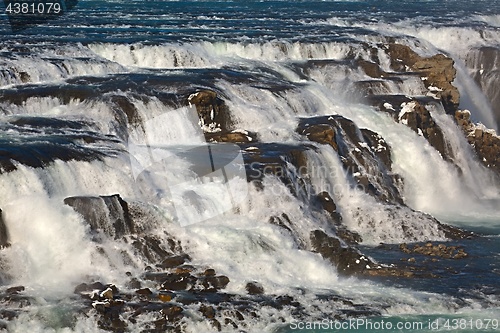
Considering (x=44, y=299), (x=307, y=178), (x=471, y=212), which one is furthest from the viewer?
(x=471, y=212)

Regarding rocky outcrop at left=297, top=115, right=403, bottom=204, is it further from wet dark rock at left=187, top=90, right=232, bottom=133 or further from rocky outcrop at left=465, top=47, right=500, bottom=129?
rocky outcrop at left=465, top=47, right=500, bottom=129

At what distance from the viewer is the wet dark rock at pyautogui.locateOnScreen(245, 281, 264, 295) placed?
20.9 metres

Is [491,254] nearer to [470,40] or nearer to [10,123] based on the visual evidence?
[10,123]

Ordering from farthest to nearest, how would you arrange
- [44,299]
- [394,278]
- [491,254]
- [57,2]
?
[57,2] → [491,254] → [394,278] → [44,299]

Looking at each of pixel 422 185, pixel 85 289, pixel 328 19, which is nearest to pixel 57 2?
pixel 328 19

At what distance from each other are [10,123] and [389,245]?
1021 cm

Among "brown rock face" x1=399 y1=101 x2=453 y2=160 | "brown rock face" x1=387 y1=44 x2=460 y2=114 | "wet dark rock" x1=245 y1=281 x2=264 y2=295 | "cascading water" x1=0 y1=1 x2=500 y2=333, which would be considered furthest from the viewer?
"brown rock face" x1=387 y1=44 x2=460 y2=114

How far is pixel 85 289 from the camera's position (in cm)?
1989

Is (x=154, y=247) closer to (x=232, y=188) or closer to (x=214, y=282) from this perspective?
(x=214, y=282)

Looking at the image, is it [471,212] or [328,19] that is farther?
[328,19]

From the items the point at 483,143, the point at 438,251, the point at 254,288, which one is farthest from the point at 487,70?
the point at 254,288

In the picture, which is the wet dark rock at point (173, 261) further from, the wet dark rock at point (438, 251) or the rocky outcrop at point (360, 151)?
the rocky outcrop at point (360, 151)

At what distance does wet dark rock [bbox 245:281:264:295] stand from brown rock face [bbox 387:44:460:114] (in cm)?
1680

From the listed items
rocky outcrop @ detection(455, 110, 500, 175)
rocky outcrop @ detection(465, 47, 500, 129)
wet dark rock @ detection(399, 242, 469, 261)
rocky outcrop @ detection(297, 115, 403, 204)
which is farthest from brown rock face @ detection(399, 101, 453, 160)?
rocky outcrop @ detection(465, 47, 500, 129)
